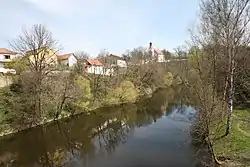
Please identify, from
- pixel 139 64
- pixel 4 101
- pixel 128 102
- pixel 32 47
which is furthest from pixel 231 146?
pixel 139 64

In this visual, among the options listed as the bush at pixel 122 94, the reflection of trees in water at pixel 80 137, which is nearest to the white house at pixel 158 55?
the bush at pixel 122 94

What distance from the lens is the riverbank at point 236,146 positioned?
1297 cm

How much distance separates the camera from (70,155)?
18.2m

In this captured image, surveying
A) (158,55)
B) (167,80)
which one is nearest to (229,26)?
(167,80)

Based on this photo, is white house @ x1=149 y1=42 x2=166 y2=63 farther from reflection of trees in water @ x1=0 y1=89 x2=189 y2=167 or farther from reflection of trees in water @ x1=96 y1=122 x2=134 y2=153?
reflection of trees in water @ x1=96 y1=122 x2=134 y2=153

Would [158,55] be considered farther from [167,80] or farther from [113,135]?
[113,135]

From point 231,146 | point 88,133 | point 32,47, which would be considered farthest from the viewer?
point 32,47

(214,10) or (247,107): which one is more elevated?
(214,10)

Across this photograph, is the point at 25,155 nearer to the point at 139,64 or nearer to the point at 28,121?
the point at 28,121

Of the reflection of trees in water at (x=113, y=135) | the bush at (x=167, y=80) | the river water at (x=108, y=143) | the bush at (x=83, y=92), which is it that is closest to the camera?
the river water at (x=108, y=143)

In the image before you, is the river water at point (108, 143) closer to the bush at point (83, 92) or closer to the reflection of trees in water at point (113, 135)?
the reflection of trees in water at point (113, 135)

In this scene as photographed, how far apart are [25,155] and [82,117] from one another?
12.5 m

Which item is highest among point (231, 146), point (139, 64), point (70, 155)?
point (139, 64)

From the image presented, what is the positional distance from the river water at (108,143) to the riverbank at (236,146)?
1.31m
